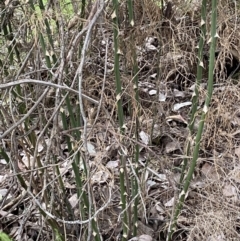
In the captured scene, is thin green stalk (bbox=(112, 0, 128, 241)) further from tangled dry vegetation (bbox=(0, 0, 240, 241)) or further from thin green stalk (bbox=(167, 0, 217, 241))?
thin green stalk (bbox=(167, 0, 217, 241))

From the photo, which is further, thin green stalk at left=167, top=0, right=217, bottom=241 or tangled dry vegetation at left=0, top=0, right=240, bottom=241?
tangled dry vegetation at left=0, top=0, right=240, bottom=241

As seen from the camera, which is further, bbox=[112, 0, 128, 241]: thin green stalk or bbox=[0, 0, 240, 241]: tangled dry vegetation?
bbox=[0, 0, 240, 241]: tangled dry vegetation

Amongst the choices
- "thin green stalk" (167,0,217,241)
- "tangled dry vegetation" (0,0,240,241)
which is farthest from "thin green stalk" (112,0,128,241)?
"thin green stalk" (167,0,217,241)

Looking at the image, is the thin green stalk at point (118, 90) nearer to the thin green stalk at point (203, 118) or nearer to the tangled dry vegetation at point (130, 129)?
the tangled dry vegetation at point (130, 129)

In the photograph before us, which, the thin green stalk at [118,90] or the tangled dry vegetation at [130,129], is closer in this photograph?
the thin green stalk at [118,90]

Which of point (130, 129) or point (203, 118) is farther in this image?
point (130, 129)

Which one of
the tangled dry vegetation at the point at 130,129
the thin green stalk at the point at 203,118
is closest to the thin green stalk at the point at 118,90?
the tangled dry vegetation at the point at 130,129

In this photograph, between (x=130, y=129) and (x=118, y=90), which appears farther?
(x=130, y=129)

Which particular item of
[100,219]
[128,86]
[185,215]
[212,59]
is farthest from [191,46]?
[100,219]

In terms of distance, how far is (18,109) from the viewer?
64.3 inches

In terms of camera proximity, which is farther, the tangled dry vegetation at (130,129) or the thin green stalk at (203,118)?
the tangled dry vegetation at (130,129)

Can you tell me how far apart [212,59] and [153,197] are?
2.72 ft

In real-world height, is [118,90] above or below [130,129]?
above

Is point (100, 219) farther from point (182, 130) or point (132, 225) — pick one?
point (182, 130)
